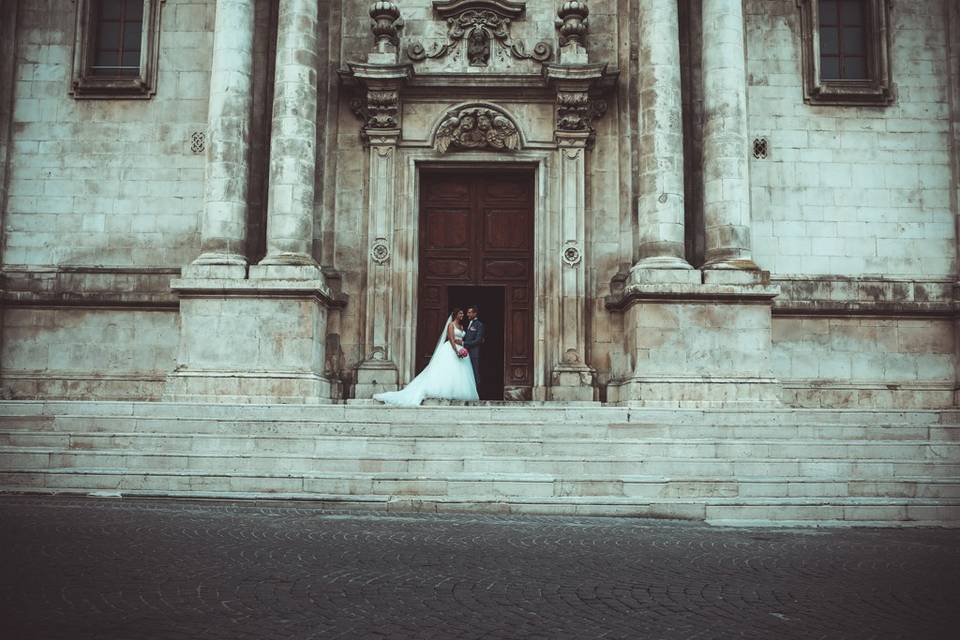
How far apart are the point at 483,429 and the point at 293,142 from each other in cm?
757

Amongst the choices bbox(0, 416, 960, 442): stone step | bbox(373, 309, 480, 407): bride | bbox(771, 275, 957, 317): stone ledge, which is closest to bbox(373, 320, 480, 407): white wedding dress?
bbox(373, 309, 480, 407): bride

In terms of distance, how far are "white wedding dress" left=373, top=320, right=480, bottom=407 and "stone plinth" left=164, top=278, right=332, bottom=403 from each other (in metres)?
1.58

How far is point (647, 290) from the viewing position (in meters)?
17.1

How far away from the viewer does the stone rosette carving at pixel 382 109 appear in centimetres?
1955

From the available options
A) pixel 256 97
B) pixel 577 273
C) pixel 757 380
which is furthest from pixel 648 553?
pixel 256 97

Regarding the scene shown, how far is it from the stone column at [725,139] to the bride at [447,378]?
16.3 ft

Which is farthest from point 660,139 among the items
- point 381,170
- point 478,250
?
point 381,170

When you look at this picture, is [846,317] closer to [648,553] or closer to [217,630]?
[648,553]

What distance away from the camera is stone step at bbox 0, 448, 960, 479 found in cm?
1269

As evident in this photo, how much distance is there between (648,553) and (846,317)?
12.2 m

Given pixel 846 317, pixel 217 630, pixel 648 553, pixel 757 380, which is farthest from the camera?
pixel 846 317

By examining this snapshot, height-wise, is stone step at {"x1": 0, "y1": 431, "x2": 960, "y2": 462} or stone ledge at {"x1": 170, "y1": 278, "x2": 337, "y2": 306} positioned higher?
stone ledge at {"x1": 170, "y1": 278, "x2": 337, "y2": 306}

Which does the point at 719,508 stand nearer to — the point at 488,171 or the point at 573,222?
the point at 573,222

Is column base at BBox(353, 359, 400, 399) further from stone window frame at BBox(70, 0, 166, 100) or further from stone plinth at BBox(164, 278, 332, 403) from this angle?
stone window frame at BBox(70, 0, 166, 100)
